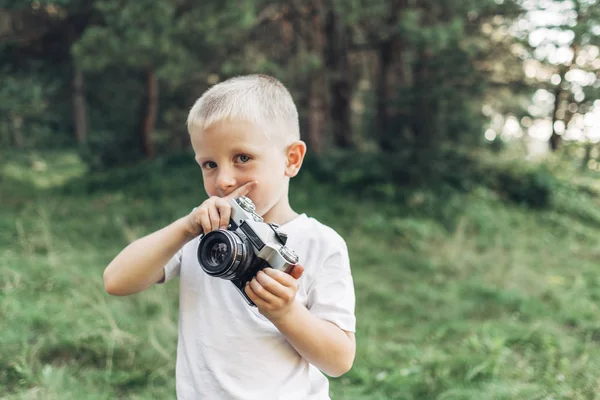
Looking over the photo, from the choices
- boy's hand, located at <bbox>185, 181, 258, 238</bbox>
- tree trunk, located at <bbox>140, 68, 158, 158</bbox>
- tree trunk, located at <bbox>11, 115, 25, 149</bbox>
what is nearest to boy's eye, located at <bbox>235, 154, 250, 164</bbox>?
boy's hand, located at <bbox>185, 181, 258, 238</bbox>

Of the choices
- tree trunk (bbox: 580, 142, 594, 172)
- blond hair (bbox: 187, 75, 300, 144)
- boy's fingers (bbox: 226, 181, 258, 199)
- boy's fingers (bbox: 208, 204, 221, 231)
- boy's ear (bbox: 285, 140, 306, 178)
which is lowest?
tree trunk (bbox: 580, 142, 594, 172)

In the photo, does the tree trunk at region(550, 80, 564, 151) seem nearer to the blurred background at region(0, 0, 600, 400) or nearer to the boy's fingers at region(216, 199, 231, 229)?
the blurred background at region(0, 0, 600, 400)

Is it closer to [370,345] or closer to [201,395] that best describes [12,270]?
[370,345]

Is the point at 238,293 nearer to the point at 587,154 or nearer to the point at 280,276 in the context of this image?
the point at 280,276

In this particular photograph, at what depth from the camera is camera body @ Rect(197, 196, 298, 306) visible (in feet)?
4.38

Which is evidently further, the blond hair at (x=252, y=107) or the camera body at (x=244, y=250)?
the blond hair at (x=252, y=107)

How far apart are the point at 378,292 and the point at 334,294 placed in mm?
4163

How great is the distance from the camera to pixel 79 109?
14172 millimetres

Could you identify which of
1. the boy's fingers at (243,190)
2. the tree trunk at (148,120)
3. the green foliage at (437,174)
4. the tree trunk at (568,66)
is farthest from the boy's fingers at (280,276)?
the tree trunk at (148,120)

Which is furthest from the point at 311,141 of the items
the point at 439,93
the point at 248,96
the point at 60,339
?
the point at 248,96

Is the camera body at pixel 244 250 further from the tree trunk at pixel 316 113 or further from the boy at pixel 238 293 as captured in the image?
the tree trunk at pixel 316 113

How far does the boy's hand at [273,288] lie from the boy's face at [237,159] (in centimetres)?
29

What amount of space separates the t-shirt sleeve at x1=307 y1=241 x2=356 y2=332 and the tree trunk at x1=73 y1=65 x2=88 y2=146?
41.0 feet

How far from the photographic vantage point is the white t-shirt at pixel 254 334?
1521mm
